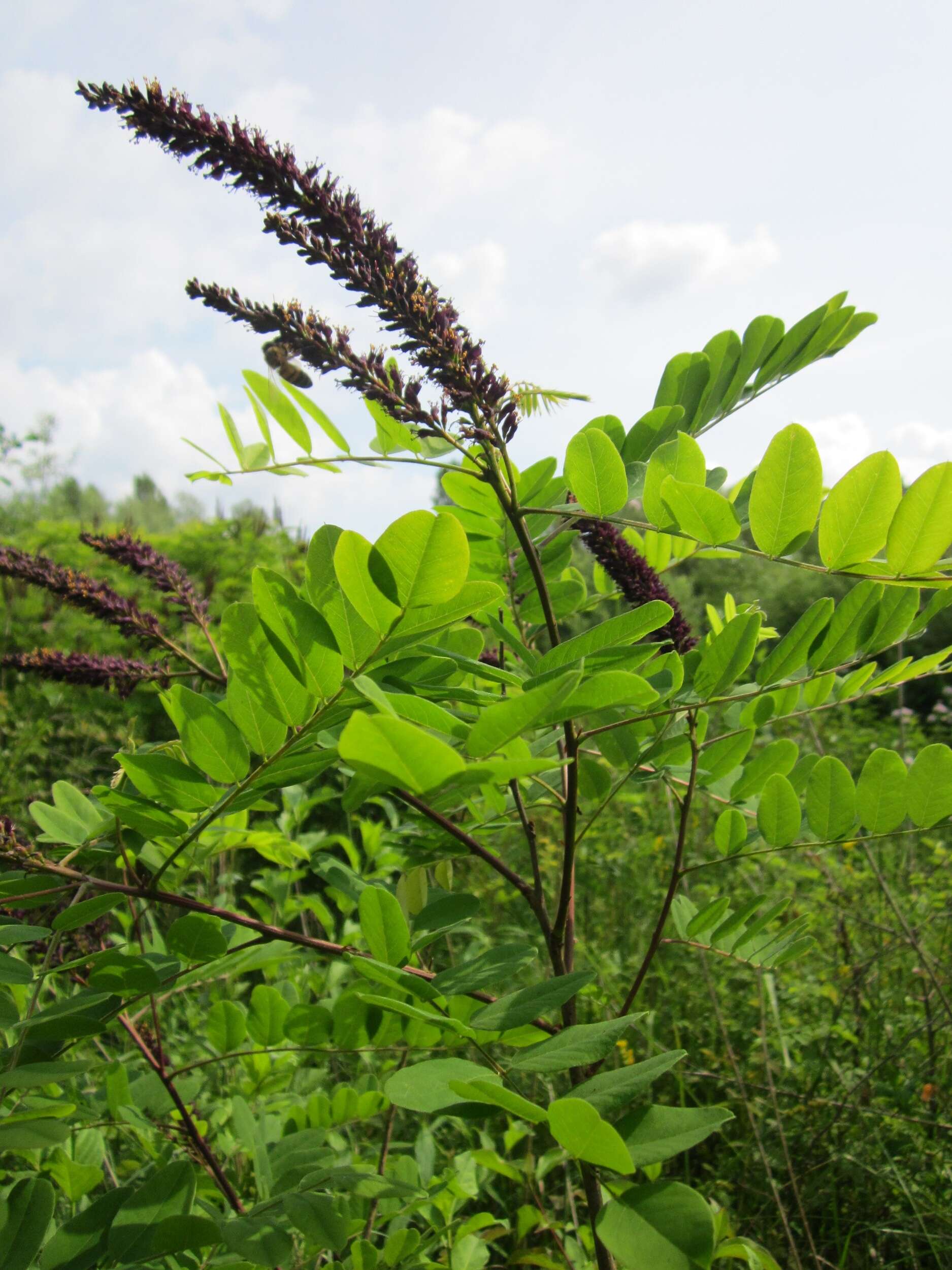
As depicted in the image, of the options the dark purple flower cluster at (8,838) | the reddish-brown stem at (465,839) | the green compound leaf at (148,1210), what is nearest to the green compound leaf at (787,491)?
the reddish-brown stem at (465,839)

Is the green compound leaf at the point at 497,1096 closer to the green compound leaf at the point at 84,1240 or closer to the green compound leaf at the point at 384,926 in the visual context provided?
the green compound leaf at the point at 384,926

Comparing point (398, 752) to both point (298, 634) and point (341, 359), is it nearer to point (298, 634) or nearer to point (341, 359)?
point (298, 634)

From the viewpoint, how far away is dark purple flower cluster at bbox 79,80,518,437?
73 centimetres

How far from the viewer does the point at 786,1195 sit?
1.83m

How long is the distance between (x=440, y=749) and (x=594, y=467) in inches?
16.7

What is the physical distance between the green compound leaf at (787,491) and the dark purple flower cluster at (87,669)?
0.81 m

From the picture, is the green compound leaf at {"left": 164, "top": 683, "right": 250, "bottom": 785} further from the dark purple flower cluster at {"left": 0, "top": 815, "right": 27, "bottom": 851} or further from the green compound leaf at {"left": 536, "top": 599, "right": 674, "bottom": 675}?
the green compound leaf at {"left": 536, "top": 599, "right": 674, "bottom": 675}

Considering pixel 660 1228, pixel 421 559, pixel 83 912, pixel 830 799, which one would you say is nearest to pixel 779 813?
pixel 830 799

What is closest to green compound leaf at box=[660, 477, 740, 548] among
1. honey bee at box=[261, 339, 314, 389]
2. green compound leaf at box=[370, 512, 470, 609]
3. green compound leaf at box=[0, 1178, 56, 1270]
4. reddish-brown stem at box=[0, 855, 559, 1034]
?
green compound leaf at box=[370, 512, 470, 609]

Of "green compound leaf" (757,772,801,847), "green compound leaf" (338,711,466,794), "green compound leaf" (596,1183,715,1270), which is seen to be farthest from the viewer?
"green compound leaf" (757,772,801,847)

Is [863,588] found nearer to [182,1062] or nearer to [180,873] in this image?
[180,873]

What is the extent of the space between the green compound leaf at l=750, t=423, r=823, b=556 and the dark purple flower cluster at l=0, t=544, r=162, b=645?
2.78 feet

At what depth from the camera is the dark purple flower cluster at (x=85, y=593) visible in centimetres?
114

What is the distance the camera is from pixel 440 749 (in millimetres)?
448
